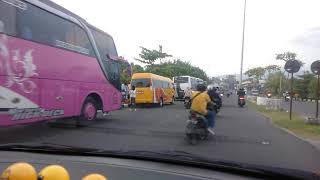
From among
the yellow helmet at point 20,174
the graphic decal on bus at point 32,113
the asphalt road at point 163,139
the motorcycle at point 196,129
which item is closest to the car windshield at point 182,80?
the asphalt road at point 163,139

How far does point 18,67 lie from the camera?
10688 millimetres

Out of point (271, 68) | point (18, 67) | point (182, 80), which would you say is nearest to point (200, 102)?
point (18, 67)

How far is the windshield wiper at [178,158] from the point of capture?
102 inches

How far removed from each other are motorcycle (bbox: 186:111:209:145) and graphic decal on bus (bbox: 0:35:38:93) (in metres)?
3.74

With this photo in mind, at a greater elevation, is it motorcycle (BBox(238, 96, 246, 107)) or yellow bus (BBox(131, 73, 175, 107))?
yellow bus (BBox(131, 73, 175, 107))

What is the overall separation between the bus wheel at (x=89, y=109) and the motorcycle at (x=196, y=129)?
4.25 m

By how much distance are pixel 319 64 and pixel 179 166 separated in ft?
54.0

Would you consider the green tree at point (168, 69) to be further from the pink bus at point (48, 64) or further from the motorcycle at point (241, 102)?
the pink bus at point (48, 64)

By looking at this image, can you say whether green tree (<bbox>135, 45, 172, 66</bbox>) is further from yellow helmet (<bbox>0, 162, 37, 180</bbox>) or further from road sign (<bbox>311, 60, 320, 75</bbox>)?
yellow helmet (<bbox>0, 162, 37, 180</bbox>)

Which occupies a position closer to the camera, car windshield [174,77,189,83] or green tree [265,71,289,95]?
car windshield [174,77,189,83]

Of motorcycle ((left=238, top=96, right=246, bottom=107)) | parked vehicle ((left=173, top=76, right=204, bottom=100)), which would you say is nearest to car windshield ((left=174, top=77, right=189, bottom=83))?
parked vehicle ((left=173, top=76, right=204, bottom=100))

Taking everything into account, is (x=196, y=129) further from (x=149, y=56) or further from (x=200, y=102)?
(x=149, y=56)

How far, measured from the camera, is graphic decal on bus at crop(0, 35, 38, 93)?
33.3ft

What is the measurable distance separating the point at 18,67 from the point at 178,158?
8.42 meters
